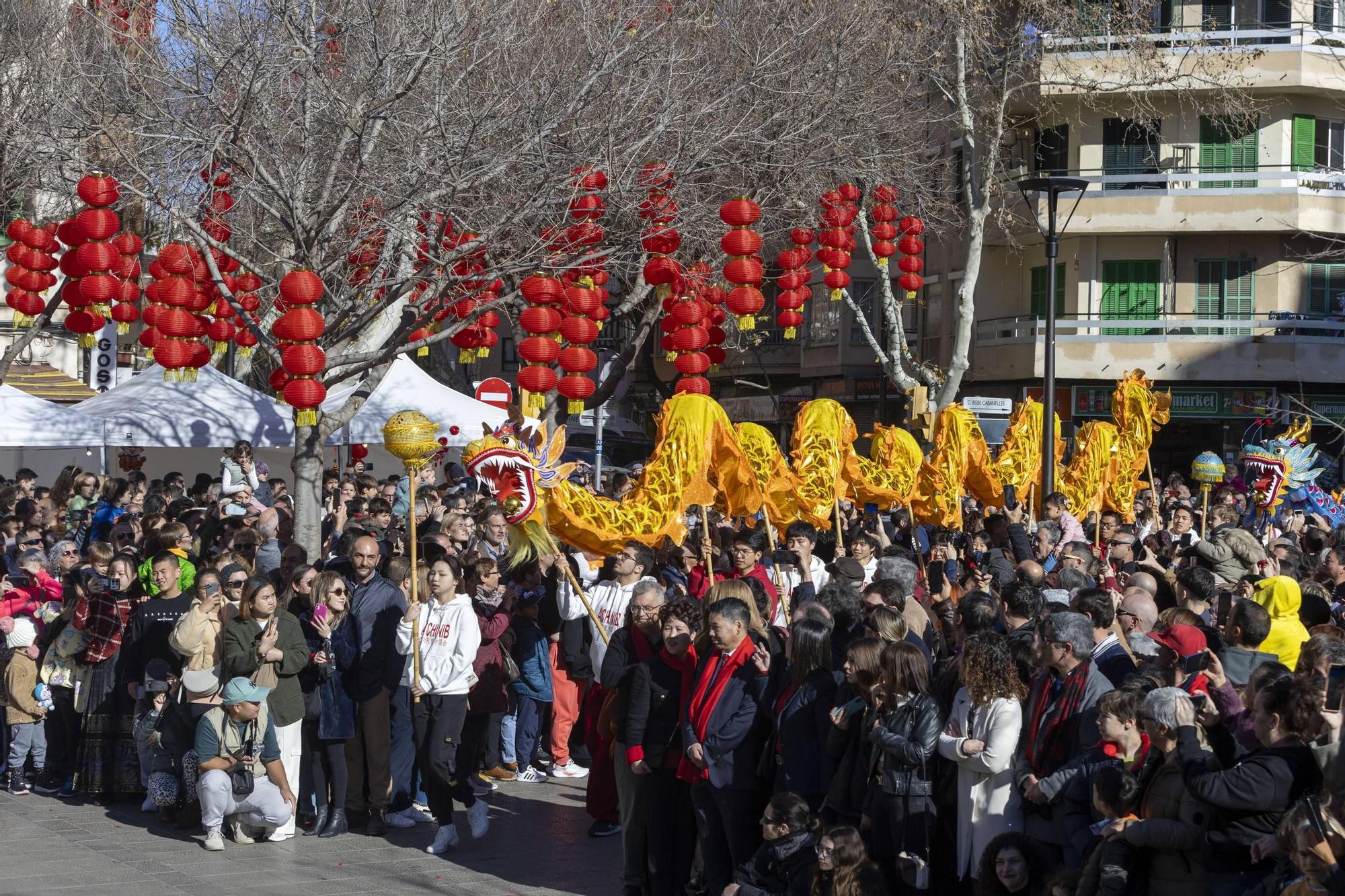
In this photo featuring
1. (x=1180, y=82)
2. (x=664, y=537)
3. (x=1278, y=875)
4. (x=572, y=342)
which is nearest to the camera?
(x=1278, y=875)

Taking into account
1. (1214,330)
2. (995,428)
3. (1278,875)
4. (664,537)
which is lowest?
(1278,875)

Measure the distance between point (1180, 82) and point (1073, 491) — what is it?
1445 cm

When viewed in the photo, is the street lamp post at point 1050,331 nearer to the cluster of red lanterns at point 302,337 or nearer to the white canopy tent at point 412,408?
the white canopy tent at point 412,408

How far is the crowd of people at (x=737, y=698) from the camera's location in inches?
234

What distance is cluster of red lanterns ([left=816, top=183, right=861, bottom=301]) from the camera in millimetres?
18656

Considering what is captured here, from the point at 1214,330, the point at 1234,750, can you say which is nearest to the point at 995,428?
the point at 1214,330

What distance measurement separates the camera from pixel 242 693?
9.31m

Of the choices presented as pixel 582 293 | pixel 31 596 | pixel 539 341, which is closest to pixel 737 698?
pixel 31 596

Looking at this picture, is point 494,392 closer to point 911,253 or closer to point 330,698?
point 911,253

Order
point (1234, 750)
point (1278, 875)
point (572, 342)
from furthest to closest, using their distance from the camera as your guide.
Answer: point (572, 342)
point (1234, 750)
point (1278, 875)

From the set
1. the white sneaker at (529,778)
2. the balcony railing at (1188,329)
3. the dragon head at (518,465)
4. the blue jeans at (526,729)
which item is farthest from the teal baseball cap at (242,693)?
the balcony railing at (1188,329)

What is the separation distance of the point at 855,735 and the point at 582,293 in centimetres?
838

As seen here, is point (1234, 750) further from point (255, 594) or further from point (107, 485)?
point (107, 485)

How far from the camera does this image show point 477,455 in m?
10.2
